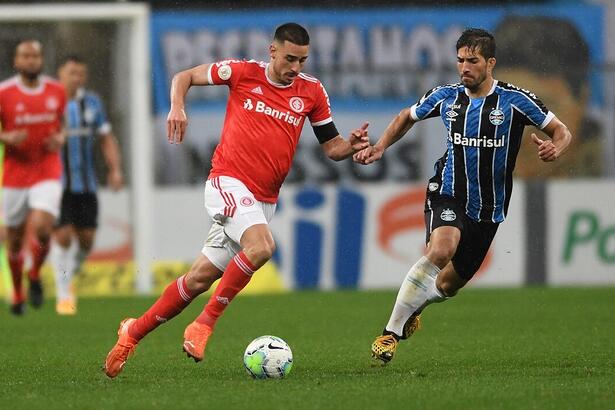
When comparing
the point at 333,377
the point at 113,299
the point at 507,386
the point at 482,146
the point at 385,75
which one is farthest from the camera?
the point at 385,75

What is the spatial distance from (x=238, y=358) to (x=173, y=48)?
12.6 metres

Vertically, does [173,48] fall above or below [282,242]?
above

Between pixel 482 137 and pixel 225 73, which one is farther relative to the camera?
pixel 482 137

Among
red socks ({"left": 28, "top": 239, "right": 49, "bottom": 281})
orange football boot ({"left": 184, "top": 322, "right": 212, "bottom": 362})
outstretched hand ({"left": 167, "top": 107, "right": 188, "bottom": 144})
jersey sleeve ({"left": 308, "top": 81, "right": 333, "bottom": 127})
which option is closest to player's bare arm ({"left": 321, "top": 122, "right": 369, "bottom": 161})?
jersey sleeve ({"left": 308, "top": 81, "right": 333, "bottom": 127})

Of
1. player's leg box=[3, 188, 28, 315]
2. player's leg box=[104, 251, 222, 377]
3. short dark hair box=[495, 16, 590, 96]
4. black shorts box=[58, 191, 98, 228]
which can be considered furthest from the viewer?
short dark hair box=[495, 16, 590, 96]

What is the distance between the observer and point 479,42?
8992 millimetres

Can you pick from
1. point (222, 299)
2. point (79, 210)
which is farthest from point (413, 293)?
point (79, 210)

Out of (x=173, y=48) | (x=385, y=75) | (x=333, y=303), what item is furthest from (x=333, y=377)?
(x=173, y=48)

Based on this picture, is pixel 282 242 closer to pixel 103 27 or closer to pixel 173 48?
pixel 103 27

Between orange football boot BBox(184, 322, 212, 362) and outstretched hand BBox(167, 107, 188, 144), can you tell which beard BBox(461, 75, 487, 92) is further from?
orange football boot BBox(184, 322, 212, 362)

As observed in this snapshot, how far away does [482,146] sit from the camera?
9227 mm

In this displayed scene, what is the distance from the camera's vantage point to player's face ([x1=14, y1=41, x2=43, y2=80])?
45.2 ft

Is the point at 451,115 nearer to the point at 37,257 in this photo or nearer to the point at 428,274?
the point at 428,274

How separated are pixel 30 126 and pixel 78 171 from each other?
1.99 meters
